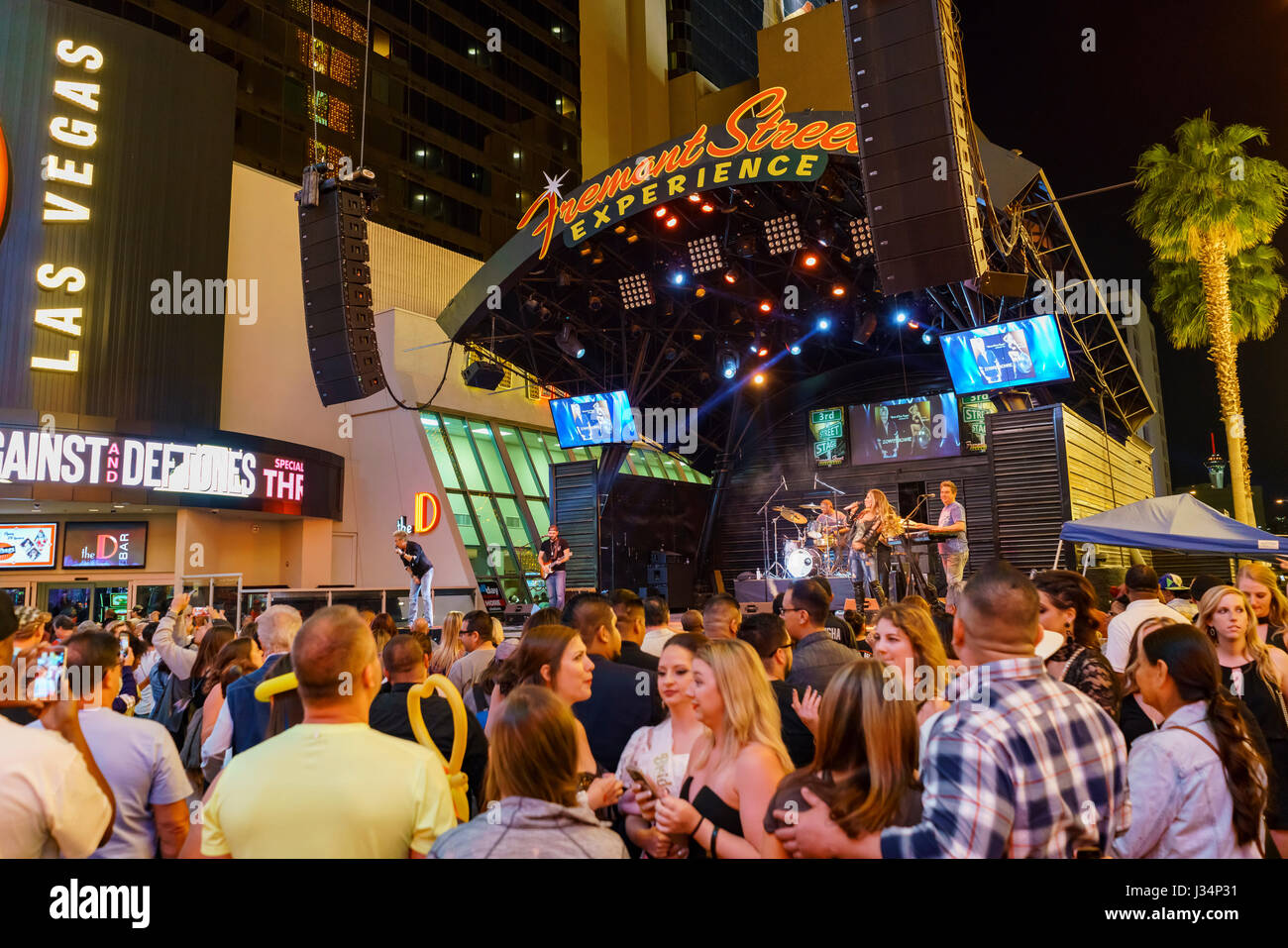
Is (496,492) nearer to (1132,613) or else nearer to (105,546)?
(105,546)

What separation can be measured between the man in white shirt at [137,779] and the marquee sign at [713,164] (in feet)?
Result: 37.2

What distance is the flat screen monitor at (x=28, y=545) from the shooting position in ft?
53.1

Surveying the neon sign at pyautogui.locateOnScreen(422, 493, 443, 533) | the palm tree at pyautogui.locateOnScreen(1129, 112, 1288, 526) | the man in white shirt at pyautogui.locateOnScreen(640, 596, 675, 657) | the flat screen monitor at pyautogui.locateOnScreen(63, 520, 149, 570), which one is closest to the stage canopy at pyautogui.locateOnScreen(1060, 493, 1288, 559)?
the man in white shirt at pyautogui.locateOnScreen(640, 596, 675, 657)

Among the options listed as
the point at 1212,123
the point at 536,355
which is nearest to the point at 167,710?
the point at 536,355

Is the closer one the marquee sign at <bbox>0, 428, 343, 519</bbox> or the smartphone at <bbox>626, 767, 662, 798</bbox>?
the smartphone at <bbox>626, 767, 662, 798</bbox>

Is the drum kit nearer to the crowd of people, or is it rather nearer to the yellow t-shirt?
the crowd of people

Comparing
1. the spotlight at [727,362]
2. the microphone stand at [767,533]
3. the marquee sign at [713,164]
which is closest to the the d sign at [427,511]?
the marquee sign at [713,164]

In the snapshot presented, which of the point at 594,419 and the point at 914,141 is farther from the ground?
the point at 594,419

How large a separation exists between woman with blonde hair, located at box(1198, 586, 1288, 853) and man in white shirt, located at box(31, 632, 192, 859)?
3399 millimetres

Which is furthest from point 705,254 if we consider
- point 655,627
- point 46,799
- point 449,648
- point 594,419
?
point 46,799

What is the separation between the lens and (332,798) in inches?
77.6

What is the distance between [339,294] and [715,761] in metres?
8.58

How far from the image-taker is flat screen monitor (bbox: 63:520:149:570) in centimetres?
1661
